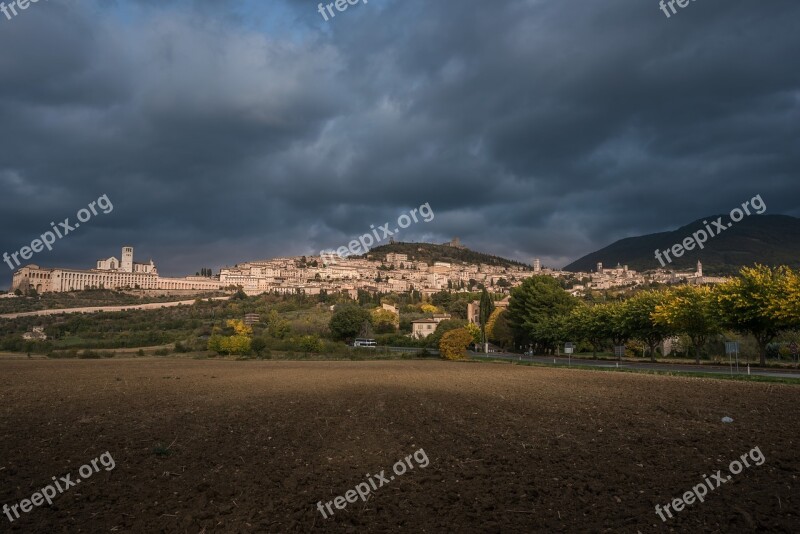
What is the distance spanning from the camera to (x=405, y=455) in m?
13.0

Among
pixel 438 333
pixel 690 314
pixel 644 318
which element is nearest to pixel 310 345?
pixel 438 333

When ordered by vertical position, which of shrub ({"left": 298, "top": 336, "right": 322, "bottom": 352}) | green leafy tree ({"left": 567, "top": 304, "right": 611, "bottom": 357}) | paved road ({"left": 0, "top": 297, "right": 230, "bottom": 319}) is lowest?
shrub ({"left": 298, "top": 336, "right": 322, "bottom": 352})

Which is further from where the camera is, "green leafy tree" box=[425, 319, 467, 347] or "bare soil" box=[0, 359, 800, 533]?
"green leafy tree" box=[425, 319, 467, 347]

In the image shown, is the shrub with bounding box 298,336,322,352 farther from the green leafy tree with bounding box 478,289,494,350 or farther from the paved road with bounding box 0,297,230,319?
the paved road with bounding box 0,297,230,319

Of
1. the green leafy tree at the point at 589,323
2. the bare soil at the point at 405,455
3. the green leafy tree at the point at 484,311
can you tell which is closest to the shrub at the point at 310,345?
the green leafy tree at the point at 484,311

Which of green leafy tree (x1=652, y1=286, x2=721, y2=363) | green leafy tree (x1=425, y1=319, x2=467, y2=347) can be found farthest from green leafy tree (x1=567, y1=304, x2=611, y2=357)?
green leafy tree (x1=425, y1=319, x2=467, y2=347)

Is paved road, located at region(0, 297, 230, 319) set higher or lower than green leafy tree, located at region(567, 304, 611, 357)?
higher

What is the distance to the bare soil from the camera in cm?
851

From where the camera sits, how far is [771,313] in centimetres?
3981

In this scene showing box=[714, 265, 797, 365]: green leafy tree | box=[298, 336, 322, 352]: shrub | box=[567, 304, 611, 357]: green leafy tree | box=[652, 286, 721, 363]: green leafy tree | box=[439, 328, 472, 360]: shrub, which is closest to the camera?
box=[714, 265, 797, 365]: green leafy tree

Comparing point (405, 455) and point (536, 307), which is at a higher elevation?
point (536, 307)

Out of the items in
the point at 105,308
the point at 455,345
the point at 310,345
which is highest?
the point at 105,308

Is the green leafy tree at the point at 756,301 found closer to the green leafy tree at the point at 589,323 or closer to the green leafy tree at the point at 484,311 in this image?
the green leafy tree at the point at 589,323

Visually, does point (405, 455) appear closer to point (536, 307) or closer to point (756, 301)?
point (756, 301)
